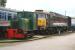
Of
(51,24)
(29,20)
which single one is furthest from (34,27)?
(51,24)

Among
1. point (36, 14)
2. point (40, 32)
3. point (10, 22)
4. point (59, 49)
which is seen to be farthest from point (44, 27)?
point (59, 49)

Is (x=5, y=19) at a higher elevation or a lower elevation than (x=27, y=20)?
higher

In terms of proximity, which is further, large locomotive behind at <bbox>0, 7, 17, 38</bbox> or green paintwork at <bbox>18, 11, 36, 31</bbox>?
green paintwork at <bbox>18, 11, 36, 31</bbox>

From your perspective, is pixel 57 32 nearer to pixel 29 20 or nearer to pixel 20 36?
pixel 29 20

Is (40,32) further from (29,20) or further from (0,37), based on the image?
(0,37)

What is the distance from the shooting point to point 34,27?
36.4m

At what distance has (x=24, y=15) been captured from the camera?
3566cm

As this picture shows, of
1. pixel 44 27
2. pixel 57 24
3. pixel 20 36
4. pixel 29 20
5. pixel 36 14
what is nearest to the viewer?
pixel 20 36

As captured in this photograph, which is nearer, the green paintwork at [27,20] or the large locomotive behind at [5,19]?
the large locomotive behind at [5,19]

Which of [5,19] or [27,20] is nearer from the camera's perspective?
[5,19]

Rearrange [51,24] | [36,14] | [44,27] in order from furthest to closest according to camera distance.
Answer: [51,24]
[44,27]
[36,14]

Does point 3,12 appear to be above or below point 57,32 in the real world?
above

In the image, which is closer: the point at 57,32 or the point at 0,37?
the point at 0,37

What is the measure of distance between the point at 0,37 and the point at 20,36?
228cm
